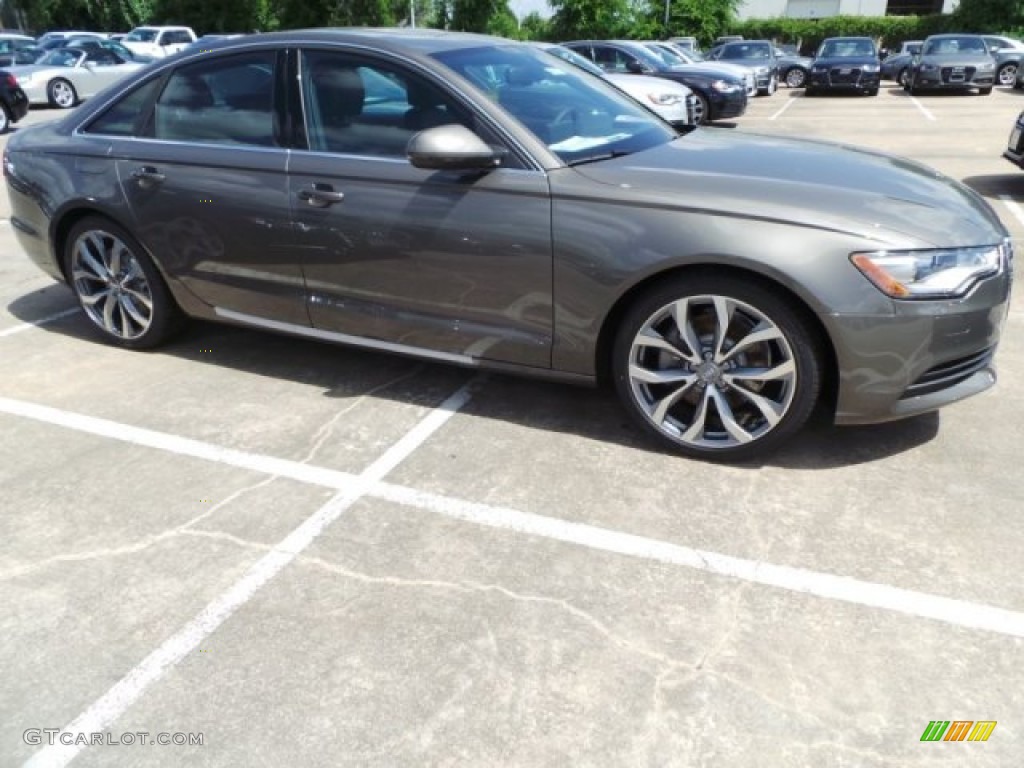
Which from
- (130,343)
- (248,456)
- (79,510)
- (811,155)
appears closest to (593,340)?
(811,155)

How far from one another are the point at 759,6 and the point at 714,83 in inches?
1961

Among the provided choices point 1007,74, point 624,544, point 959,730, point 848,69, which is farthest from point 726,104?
point 959,730

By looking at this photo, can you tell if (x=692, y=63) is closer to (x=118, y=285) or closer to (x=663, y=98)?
(x=663, y=98)

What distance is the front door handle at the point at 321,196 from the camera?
3599 millimetres

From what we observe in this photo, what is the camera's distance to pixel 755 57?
22.7 metres

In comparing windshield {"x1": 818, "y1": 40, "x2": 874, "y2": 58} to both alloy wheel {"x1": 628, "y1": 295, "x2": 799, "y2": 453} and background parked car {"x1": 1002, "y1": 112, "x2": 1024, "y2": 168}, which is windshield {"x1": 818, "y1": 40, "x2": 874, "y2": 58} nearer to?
background parked car {"x1": 1002, "y1": 112, "x2": 1024, "y2": 168}

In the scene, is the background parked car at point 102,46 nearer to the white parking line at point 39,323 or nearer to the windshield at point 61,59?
the windshield at point 61,59

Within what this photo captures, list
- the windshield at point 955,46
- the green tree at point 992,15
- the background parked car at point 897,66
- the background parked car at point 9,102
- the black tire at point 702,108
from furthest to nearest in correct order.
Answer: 1. the green tree at point 992,15
2. the background parked car at point 897,66
3. the windshield at point 955,46
4. the black tire at point 702,108
5. the background parked car at point 9,102

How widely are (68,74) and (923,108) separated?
1893 centimetres

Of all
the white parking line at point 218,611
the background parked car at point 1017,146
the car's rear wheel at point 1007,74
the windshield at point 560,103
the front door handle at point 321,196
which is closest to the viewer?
the white parking line at point 218,611

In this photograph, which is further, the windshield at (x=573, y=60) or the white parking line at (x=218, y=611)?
the windshield at (x=573, y=60)

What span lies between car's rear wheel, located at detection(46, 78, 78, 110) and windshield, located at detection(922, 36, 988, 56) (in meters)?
21.0

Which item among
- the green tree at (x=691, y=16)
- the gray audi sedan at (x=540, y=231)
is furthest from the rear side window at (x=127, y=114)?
the green tree at (x=691, y=16)

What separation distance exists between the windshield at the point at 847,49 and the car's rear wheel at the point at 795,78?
244cm
